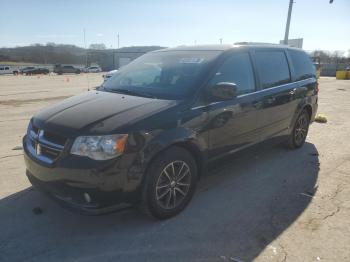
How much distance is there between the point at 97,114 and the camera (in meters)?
3.41

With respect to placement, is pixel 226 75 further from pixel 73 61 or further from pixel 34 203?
pixel 73 61

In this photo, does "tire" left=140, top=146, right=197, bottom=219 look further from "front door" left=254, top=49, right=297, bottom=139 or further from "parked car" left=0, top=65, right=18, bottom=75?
"parked car" left=0, top=65, right=18, bottom=75

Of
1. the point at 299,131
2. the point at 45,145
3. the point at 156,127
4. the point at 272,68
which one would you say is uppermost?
the point at 272,68

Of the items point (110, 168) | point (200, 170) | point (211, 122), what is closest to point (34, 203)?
point (110, 168)

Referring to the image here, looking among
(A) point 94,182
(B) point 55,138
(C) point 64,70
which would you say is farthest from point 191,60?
(C) point 64,70

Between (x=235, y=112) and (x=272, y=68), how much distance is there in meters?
1.34

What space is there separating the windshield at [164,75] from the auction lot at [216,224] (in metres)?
1.09

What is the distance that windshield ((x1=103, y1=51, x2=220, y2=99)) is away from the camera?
12.7ft

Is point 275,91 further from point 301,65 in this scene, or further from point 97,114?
point 97,114

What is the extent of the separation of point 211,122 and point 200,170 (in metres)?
0.57

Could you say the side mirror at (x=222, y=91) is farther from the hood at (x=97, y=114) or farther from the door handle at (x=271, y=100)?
the door handle at (x=271, y=100)

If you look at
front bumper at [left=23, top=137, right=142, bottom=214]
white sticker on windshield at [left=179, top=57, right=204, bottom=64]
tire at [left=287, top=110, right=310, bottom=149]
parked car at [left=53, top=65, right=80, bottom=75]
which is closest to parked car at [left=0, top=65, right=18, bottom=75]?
parked car at [left=53, top=65, right=80, bottom=75]

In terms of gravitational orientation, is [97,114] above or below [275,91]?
below

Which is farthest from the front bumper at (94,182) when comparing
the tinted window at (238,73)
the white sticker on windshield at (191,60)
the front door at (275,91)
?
the front door at (275,91)
